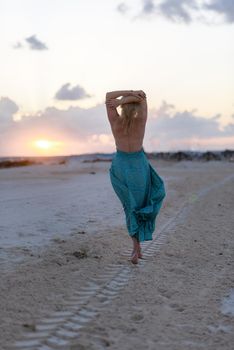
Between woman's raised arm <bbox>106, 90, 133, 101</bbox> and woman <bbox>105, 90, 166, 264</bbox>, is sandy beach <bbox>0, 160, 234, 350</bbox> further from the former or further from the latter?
woman's raised arm <bbox>106, 90, 133, 101</bbox>

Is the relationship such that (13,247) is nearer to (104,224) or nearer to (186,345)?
(104,224)

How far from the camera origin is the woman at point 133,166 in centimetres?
690

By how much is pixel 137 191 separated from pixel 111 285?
144 centimetres

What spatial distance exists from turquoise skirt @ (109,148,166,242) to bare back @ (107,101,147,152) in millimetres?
96

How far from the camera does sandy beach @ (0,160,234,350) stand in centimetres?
453

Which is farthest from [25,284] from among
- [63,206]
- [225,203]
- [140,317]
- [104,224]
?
[225,203]

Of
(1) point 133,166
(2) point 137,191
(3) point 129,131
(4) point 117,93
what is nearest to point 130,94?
(4) point 117,93

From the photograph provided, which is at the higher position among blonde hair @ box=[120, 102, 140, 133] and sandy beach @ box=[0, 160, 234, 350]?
blonde hair @ box=[120, 102, 140, 133]

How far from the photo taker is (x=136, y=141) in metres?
7.01

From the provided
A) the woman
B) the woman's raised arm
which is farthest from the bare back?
the woman's raised arm

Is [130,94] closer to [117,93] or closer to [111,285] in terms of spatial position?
[117,93]

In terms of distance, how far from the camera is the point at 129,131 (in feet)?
22.8

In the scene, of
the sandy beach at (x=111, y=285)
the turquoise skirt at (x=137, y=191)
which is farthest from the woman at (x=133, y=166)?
the sandy beach at (x=111, y=285)

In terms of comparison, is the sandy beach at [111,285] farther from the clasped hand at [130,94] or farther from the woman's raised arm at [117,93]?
the woman's raised arm at [117,93]
